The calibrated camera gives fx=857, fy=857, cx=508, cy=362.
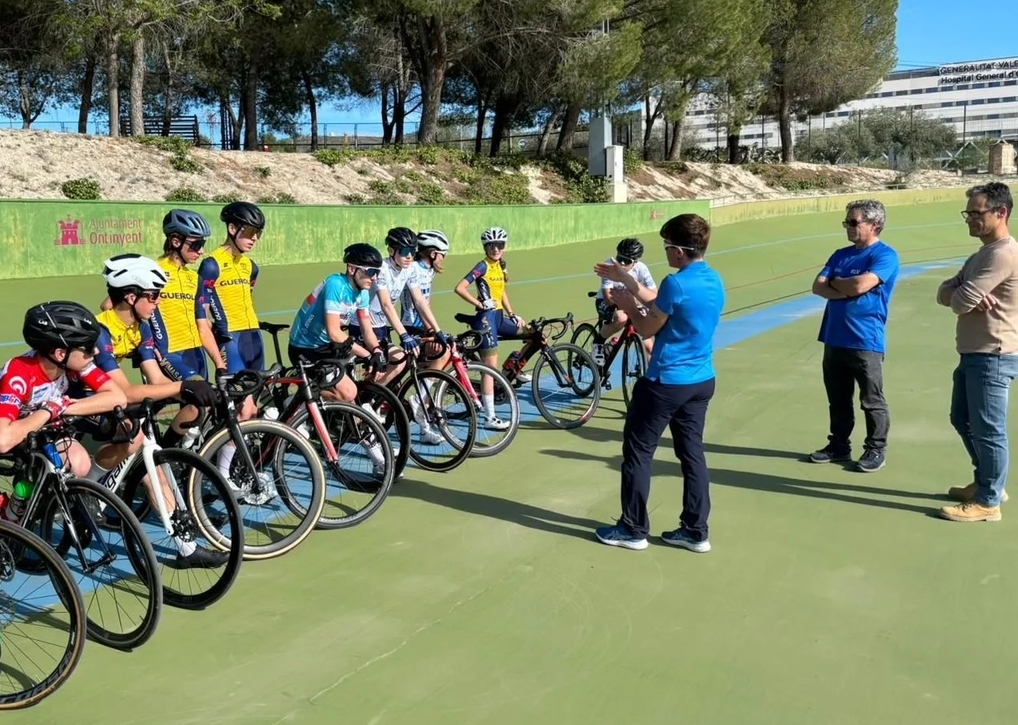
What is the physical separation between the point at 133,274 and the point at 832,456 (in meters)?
4.63

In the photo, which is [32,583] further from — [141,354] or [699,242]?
[699,242]

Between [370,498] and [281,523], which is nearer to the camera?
[281,523]

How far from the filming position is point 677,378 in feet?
14.1

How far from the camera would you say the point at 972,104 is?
131250mm

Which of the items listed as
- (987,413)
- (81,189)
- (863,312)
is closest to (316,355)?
(863,312)

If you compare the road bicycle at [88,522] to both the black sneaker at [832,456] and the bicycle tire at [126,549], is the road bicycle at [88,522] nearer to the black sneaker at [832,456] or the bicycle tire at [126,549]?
the bicycle tire at [126,549]

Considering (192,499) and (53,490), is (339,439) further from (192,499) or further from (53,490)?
(53,490)

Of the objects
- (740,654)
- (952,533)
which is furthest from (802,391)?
(740,654)

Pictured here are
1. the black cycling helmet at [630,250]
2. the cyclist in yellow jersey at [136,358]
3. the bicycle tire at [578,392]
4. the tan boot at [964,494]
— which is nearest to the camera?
the cyclist in yellow jersey at [136,358]

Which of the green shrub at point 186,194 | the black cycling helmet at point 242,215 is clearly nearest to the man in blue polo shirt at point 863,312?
the black cycling helmet at point 242,215

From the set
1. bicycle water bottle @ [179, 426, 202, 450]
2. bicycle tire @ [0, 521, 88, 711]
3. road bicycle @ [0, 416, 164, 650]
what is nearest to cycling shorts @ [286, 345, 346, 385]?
bicycle water bottle @ [179, 426, 202, 450]

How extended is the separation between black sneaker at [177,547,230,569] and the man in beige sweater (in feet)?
12.8

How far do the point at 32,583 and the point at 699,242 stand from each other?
3.40 meters

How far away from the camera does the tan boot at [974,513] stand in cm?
484
